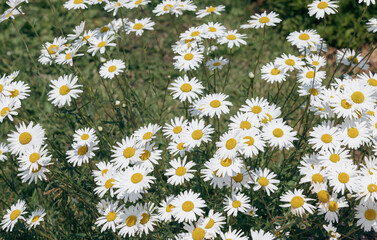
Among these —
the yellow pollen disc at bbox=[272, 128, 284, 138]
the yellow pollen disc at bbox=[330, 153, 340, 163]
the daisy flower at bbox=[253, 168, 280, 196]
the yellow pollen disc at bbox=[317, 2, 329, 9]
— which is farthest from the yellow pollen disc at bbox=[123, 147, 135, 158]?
the yellow pollen disc at bbox=[317, 2, 329, 9]

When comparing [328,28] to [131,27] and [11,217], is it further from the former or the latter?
[11,217]

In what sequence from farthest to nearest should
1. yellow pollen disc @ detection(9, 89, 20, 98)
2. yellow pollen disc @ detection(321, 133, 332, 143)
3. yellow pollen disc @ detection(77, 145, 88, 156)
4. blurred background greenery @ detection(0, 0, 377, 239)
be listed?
blurred background greenery @ detection(0, 0, 377, 239), yellow pollen disc @ detection(9, 89, 20, 98), yellow pollen disc @ detection(77, 145, 88, 156), yellow pollen disc @ detection(321, 133, 332, 143)

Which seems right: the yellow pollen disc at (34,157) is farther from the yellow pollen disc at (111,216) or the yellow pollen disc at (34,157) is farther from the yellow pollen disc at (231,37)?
the yellow pollen disc at (231,37)

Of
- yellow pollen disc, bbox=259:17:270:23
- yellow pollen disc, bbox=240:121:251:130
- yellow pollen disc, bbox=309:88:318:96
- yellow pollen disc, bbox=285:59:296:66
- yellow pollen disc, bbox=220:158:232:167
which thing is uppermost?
yellow pollen disc, bbox=259:17:270:23

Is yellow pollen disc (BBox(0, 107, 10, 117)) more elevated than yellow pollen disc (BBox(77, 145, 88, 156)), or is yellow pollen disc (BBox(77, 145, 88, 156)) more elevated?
yellow pollen disc (BBox(0, 107, 10, 117))

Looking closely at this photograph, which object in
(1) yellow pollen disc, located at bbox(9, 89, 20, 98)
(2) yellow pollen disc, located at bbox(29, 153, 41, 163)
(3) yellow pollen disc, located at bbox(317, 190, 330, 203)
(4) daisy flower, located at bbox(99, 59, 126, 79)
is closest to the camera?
(3) yellow pollen disc, located at bbox(317, 190, 330, 203)

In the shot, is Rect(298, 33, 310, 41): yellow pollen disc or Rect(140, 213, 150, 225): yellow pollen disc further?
Rect(298, 33, 310, 41): yellow pollen disc

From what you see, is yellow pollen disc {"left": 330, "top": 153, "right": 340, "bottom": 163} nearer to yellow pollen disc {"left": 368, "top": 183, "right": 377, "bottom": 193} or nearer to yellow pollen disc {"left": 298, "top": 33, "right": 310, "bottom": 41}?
yellow pollen disc {"left": 368, "top": 183, "right": 377, "bottom": 193}
